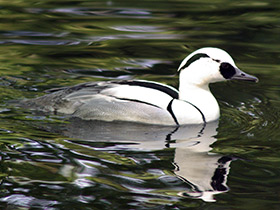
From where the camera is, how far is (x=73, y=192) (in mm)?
6129

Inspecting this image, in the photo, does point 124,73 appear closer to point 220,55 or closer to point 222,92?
point 222,92

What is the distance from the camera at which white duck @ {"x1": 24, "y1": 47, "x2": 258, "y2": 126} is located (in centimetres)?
838

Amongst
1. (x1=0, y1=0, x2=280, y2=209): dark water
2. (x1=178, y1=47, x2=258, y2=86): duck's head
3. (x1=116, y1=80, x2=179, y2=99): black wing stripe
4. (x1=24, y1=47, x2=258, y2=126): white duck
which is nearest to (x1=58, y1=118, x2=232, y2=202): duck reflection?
(x1=0, y1=0, x2=280, y2=209): dark water

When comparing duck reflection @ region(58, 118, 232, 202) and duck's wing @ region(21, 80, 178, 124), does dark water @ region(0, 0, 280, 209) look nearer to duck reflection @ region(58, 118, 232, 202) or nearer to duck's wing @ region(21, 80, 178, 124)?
duck reflection @ region(58, 118, 232, 202)

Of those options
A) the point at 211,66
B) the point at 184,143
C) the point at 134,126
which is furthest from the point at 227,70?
the point at 134,126

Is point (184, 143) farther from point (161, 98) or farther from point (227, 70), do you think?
point (227, 70)

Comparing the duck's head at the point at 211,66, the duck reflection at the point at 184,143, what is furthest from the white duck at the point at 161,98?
the duck reflection at the point at 184,143

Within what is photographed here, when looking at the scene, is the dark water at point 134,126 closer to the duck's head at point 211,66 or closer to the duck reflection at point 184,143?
the duck reflection at point 184,143

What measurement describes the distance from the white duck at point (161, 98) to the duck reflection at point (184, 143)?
0.13 metres

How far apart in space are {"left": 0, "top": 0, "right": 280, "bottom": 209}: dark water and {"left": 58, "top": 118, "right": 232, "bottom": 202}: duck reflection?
1 centimetres

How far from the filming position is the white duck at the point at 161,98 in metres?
8.38

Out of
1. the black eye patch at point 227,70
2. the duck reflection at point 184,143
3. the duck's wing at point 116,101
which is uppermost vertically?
the black eye patch at point 227,70

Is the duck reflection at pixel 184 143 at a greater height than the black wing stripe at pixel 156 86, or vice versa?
the black wing stripe at pixel 156 86

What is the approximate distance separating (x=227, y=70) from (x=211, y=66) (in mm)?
223
